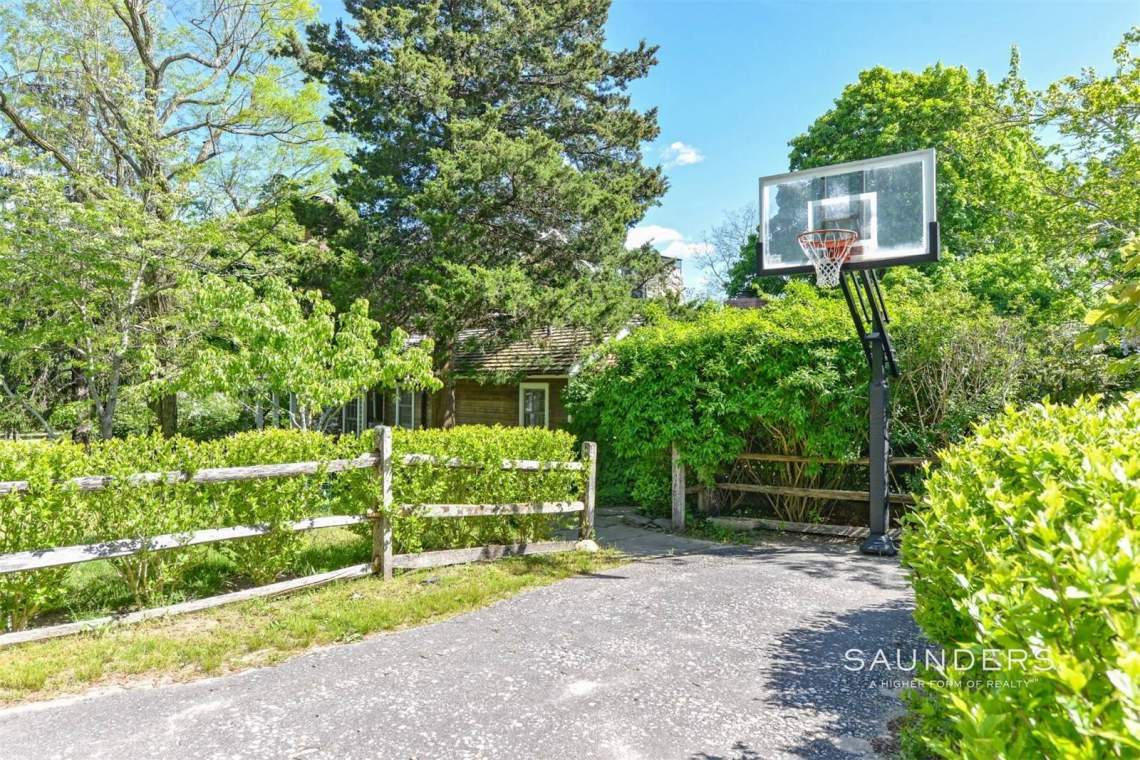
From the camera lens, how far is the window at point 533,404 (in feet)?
47.3

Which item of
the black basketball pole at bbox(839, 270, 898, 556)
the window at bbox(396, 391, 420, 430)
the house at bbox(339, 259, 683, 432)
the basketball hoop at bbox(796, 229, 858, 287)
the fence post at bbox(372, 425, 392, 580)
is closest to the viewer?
the fence post at bbox(372, 425, 392, 580)

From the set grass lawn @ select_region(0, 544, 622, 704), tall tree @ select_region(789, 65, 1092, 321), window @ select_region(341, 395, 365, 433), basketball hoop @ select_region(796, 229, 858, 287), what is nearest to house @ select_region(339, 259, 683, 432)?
window @ select_region(341, 395, 365, 433)

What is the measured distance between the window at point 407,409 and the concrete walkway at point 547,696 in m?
12.2

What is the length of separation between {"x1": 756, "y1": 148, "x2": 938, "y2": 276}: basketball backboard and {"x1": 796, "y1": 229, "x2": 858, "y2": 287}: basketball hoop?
10 cm

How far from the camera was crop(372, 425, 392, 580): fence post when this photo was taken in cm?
630

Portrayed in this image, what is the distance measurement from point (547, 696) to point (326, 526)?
10.1ft

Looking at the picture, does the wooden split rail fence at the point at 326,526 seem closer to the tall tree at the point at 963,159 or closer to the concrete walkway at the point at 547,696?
the concrete walkway at the point at 547,696

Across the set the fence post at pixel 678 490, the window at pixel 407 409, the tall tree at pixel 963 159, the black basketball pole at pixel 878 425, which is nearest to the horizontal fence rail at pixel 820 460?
the black basketball pole at pixel 878 425

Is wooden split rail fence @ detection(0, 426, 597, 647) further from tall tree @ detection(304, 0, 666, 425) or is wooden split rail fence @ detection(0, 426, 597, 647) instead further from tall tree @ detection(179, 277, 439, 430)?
tall tree @ detection(304, 0, 666, 425)

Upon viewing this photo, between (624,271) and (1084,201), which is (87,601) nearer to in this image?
(624,271)

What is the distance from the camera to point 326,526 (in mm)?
5949

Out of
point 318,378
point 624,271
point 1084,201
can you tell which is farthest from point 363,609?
point 1084,201

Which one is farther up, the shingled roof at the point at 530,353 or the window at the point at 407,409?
the shingled roof at the point at 530,353

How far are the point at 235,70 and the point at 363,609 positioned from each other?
54.7 feet
